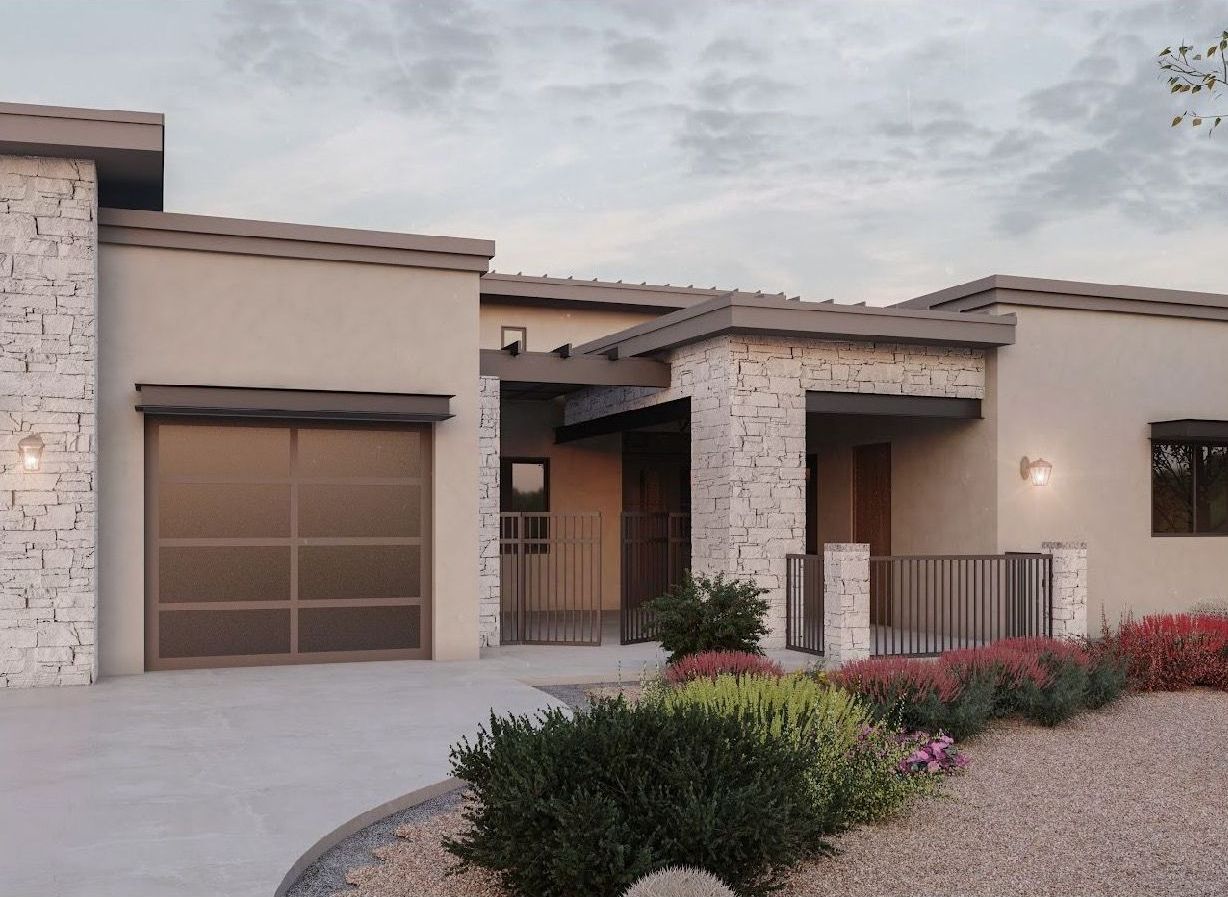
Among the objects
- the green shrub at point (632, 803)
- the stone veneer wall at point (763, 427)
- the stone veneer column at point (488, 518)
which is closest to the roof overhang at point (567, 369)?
the stone veneer column at point (488, 518)

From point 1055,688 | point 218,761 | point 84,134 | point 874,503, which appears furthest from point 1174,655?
point 84,134

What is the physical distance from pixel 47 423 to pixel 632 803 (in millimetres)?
8659

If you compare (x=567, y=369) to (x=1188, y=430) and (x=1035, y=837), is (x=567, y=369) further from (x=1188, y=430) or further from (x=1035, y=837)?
(x=1035, y=837)

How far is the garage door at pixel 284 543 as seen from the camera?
12.7 meters

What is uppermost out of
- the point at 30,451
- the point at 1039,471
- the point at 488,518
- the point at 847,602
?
the point at 30,451

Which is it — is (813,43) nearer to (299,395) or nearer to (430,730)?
(299,395)

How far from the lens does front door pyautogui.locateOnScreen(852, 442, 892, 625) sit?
59.4 feet

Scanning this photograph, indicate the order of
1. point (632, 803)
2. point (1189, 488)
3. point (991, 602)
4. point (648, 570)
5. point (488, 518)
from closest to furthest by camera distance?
point (632, 803) → point (991, 602) → point (488, 518) → point (648, 570) → point (1189, 488)

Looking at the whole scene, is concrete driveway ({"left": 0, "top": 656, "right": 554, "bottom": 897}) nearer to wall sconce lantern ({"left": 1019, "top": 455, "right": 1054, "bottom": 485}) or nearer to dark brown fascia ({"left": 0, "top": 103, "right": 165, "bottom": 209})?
dark brown fascia ({"left": 0, "top": 103, "right": 165, "bottom": 209})

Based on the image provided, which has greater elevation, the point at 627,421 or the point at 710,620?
the point at 627,421

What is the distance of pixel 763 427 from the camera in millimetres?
14828

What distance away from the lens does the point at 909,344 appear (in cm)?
1563

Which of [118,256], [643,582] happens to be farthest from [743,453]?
[118,256]

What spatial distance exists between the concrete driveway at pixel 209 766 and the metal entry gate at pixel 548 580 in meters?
2.85
